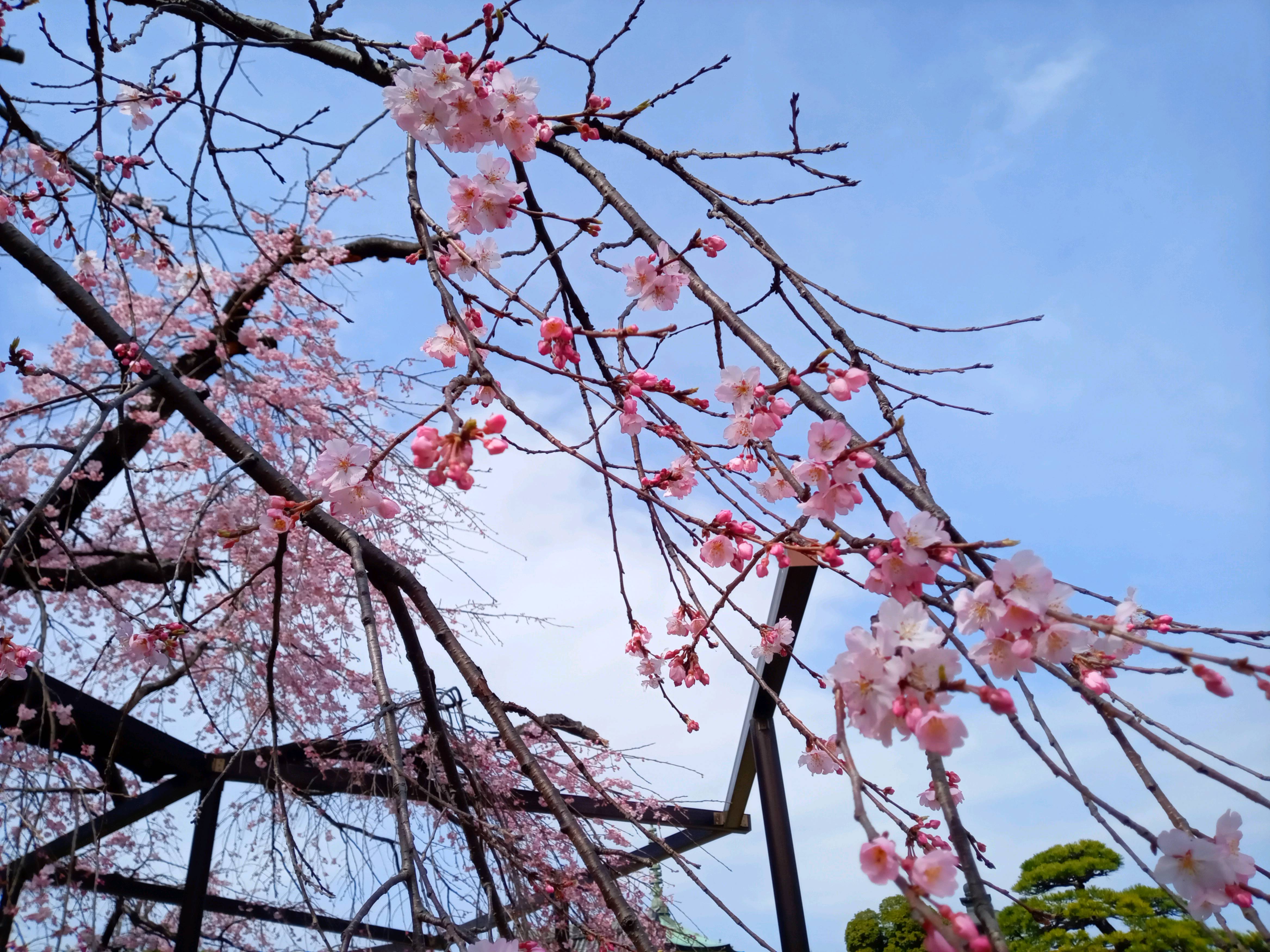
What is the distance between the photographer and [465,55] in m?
1.17

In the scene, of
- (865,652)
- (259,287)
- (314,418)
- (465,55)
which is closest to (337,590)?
(314,418)

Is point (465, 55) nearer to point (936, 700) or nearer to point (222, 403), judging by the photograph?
point (936, 700)

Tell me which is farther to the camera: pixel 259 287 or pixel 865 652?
pixel 259 287

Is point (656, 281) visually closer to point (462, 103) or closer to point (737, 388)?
point (737, 388)

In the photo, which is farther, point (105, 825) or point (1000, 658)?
point (105, 825)

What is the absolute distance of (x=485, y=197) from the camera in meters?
1.25

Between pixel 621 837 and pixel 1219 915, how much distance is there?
3418 mm

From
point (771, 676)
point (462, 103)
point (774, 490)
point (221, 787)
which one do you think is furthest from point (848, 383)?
point (221, 787)

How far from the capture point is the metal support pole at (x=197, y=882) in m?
2.86

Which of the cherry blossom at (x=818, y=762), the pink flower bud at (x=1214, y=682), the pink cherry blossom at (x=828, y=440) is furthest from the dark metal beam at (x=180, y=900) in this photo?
the pink flower bud at (x=1214, y=682)

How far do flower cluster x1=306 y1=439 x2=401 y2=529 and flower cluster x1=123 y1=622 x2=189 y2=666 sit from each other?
852 mm

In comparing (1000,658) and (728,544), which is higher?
(728,544)

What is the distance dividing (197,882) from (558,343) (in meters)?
2.98

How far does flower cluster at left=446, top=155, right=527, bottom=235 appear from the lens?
1.25 meters
